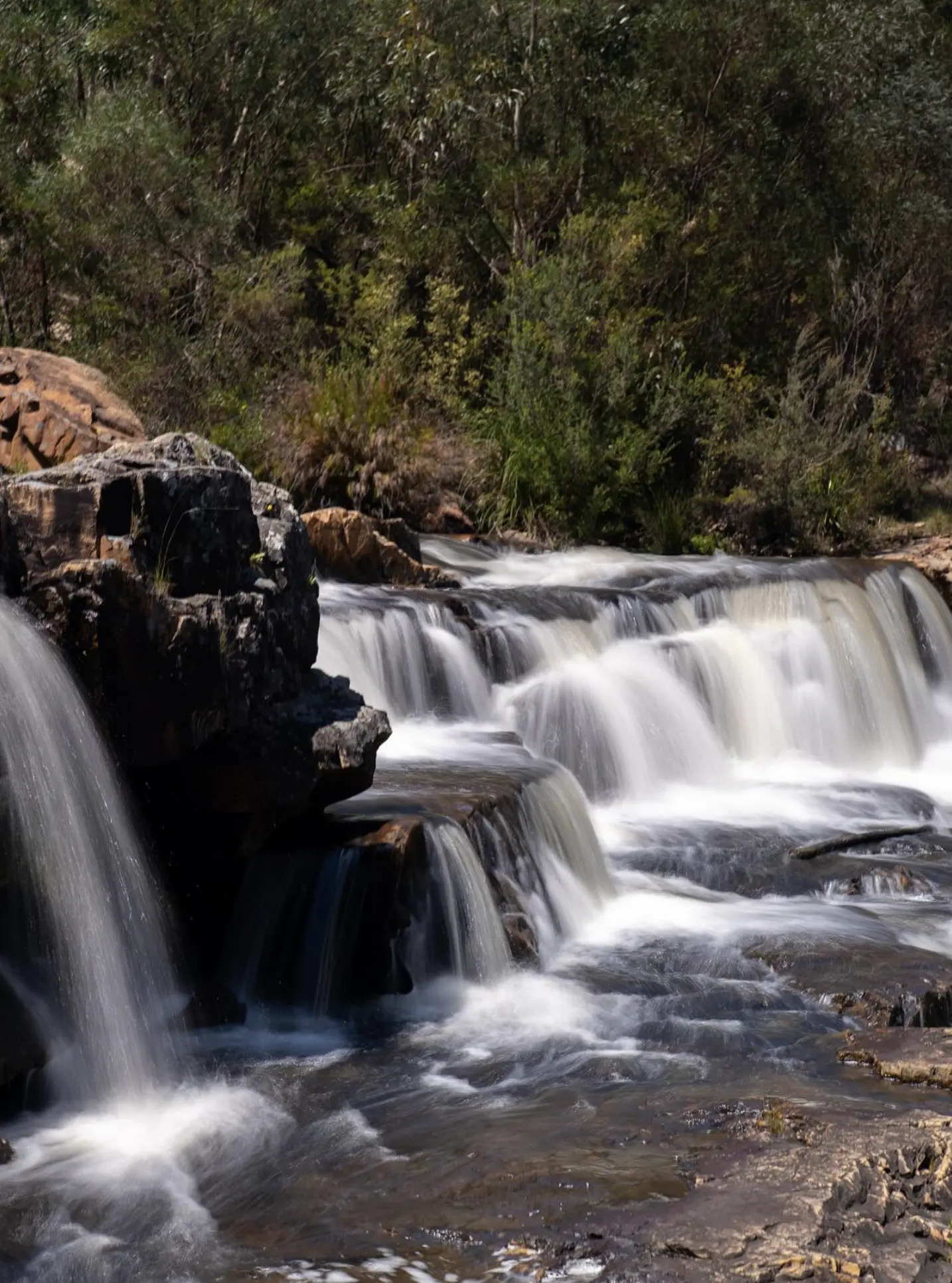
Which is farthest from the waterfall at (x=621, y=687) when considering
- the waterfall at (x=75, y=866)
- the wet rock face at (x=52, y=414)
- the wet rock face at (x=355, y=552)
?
the wet rock face at (x=52, y=414)

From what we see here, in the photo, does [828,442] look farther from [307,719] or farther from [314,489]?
[307,719]

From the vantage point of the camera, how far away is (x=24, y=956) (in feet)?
20.6

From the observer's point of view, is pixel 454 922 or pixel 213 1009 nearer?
pixel 213 1009

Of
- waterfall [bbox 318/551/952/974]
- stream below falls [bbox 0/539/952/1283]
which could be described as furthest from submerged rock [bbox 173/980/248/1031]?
waterfall [bbox 318/551/952/974]

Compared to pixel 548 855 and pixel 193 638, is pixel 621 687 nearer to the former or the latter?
pixel 548 855

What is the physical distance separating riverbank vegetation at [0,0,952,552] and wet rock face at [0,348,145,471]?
4598 millimetres

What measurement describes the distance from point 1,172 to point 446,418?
20.6ft

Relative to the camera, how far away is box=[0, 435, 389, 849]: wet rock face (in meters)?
6.44

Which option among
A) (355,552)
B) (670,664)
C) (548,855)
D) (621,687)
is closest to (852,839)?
(621,687)

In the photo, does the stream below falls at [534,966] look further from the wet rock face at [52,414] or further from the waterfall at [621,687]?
the wet rock face at [52,414]

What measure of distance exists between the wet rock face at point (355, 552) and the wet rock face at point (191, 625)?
5458 mm

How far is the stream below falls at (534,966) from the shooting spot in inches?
207

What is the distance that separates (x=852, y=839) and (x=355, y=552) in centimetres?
528

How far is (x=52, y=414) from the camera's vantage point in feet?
38.2
